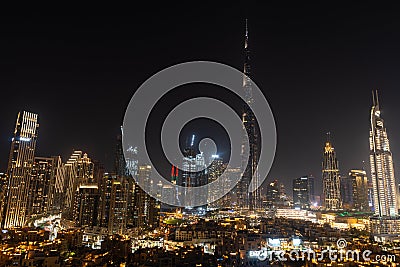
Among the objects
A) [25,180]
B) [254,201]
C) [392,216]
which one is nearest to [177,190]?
[254,201]

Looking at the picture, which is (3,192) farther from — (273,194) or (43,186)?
(273,194)

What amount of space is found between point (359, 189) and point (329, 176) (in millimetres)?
2388

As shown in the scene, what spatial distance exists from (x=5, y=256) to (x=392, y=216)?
629 inches

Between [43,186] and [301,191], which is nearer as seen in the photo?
[43,186]

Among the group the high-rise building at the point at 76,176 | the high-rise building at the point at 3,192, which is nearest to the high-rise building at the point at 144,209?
the high-rise building at the point at 76,176

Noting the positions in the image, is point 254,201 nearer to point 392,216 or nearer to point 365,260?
point 392,216

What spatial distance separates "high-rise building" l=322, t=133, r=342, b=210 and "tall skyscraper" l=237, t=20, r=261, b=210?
6.27 meters

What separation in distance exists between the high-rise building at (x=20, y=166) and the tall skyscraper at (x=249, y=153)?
9.67 m

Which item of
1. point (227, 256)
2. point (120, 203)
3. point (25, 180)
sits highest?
point (25, 180)

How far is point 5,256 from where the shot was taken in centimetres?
574

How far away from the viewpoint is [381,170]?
16.4 m

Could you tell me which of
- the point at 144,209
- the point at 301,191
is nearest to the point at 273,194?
the point at 301,191

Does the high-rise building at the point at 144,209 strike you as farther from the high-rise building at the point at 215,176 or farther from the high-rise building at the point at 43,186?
the high-rise building at the point at 215,176

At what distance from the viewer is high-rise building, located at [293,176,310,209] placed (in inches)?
1115
